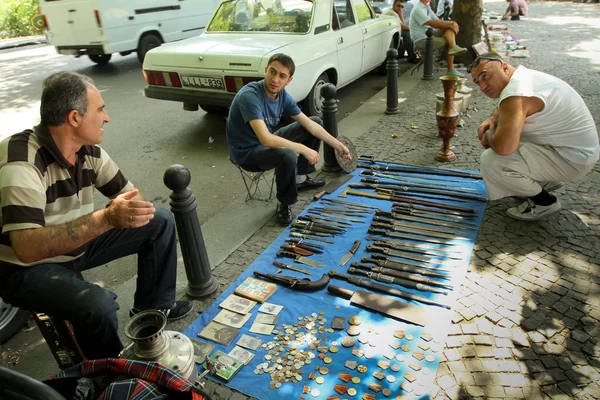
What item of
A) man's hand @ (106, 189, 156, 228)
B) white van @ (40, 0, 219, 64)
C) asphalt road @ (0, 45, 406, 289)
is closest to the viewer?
man's hand @ (106, 189, 156, 228)

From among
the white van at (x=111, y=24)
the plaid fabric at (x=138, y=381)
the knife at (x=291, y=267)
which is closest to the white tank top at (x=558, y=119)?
the knife at (x=291, y=267)

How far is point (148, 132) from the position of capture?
6.69 metres

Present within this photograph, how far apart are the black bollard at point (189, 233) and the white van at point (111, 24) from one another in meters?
8.16

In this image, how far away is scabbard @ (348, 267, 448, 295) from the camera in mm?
3004

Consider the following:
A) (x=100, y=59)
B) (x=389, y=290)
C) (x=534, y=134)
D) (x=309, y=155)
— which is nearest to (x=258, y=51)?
(x=309, y=155)

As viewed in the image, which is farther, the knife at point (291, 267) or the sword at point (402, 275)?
the knife at point (291, 267)

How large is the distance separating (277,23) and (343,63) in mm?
1193

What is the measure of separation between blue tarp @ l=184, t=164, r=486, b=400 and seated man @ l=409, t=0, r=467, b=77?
5.88 metres

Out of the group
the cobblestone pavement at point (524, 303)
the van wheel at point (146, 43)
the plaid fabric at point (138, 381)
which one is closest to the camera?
the plaid fabric at point (138, 381)

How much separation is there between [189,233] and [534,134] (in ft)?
9.28

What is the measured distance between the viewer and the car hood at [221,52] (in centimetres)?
516

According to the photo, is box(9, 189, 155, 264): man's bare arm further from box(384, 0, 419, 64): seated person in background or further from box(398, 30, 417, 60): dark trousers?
box(398, 30, 417, 60): dark trousers

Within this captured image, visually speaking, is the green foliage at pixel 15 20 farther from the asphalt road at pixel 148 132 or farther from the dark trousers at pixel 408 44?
the dark trousers at pixel 408 44

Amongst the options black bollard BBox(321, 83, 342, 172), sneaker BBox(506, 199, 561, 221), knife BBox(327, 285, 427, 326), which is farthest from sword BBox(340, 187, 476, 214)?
knife BBox(327, 285, 427, 326)
